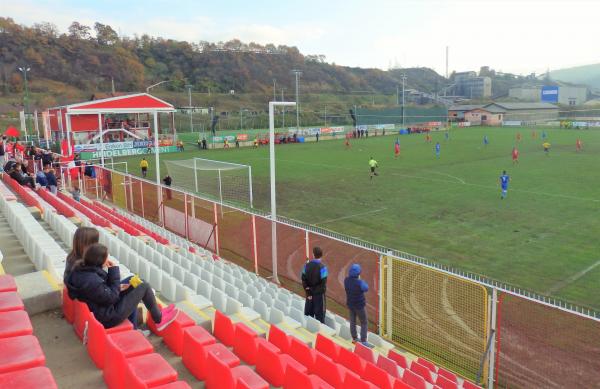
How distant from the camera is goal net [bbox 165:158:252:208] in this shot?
2462 cm

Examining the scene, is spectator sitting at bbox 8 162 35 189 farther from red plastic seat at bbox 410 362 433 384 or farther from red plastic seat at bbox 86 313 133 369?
red plastic seat at bbox 410 362 433 384

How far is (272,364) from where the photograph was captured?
4984 mm

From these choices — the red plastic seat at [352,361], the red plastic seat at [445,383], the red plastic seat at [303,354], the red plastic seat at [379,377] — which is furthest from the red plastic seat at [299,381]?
the red plastic seat at [445,383]

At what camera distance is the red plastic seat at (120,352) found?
12.9 ft

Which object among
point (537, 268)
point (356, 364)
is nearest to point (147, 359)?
point (356, 364)

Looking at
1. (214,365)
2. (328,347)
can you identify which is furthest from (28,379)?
(328,347)

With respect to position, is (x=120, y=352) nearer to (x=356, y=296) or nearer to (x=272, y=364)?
(x=272, y=364)

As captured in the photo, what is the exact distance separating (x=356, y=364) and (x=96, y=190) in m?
20.4

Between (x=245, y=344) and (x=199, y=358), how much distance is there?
81cm

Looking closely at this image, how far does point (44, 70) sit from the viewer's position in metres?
101

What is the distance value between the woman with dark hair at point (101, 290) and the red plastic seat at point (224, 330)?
44.8 inches

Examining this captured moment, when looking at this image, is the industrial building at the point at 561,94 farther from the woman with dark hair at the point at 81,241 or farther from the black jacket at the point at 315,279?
the woman with dark hair at the point at 81,241

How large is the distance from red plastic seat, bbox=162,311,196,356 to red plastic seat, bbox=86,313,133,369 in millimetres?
568

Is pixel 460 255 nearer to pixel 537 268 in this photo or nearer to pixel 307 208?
pixel 537 268
